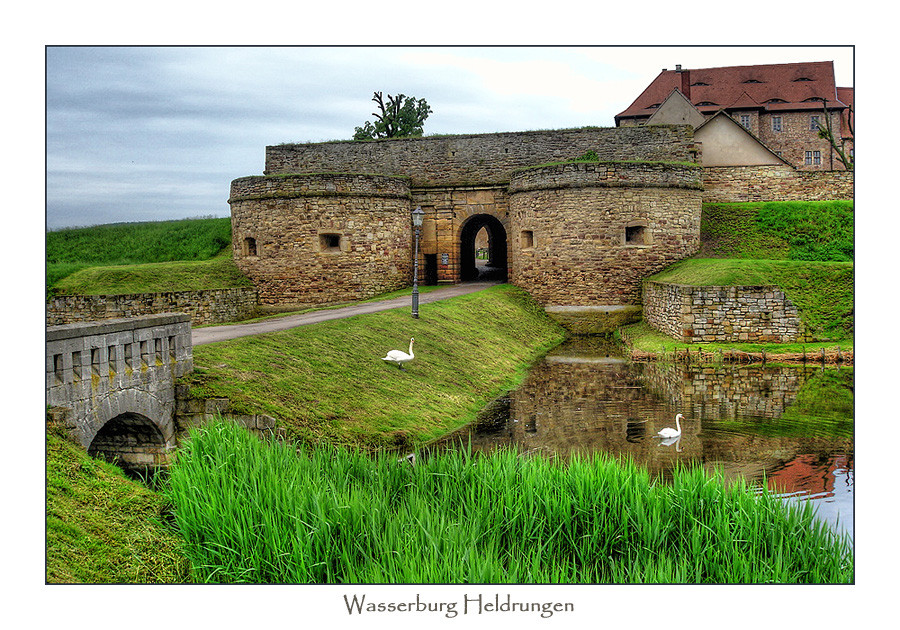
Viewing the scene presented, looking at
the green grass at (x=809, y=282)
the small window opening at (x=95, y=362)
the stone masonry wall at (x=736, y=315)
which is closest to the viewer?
the small window opening at (x=95, y=362)

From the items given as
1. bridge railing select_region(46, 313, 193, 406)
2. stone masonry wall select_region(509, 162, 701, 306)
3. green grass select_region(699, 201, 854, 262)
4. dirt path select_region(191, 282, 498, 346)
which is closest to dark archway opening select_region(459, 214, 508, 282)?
dirt path select_region(191, 282, 498, 346)

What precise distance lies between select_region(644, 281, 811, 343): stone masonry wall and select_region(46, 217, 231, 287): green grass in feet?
66.7

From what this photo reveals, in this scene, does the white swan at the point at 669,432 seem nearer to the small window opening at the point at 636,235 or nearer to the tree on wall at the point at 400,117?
the small window opening at the point at 636,235

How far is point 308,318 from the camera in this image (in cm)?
1914

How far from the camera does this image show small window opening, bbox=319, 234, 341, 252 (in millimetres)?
27172

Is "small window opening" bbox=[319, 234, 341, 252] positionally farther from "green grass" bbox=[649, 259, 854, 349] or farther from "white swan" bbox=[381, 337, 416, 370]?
"white swan" bbox=[381, 337, 416, 370]

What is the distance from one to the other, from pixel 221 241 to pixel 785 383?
2456cm

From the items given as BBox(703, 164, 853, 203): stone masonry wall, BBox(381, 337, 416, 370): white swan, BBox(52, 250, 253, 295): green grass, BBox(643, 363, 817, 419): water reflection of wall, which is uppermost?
BBox(703, 164, 853, 203): stone masonry wall

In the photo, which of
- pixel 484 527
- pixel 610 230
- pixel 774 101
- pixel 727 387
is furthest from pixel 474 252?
pixel 484 527

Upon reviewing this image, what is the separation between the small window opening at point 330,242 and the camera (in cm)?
2717

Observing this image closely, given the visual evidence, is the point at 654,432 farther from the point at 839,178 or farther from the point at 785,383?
the point at 839,178

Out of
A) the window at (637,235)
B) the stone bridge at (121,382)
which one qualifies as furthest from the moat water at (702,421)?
the window at (637,235)

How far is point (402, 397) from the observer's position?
46.8ft

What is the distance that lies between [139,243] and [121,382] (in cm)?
2770
